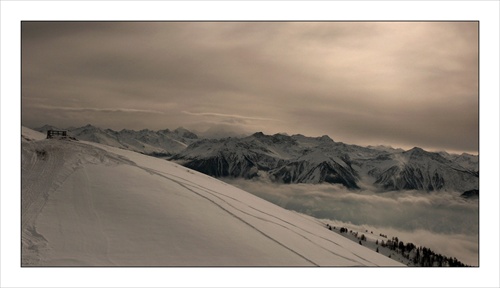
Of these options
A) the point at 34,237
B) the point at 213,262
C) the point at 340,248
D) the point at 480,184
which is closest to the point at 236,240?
the point at 213,262

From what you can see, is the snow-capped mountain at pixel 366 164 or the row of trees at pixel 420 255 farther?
the snow-capped mountain at pixel 366 164

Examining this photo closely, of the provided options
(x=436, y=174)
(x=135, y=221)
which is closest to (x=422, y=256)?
(x=135, y=221)

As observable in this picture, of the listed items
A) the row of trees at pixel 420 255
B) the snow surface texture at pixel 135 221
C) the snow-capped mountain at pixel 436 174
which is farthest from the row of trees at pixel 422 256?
the snow-capped mountain at pixel 436 174

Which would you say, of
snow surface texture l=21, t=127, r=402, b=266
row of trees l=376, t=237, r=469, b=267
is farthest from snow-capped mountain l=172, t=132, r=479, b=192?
snow surface texture l=21, t=127, r=402, b=266

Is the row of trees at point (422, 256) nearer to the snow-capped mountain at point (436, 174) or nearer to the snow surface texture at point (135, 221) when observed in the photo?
the snow surface texture at point (135, 221)

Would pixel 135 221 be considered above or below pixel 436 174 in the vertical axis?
above

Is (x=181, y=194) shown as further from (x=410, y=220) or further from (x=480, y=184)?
(x=410, y=220)

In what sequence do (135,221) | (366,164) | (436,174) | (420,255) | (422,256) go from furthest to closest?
(366,164), (436,174), (420,255), (422,256), (135,221)

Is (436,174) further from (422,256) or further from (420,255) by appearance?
(422,256)
